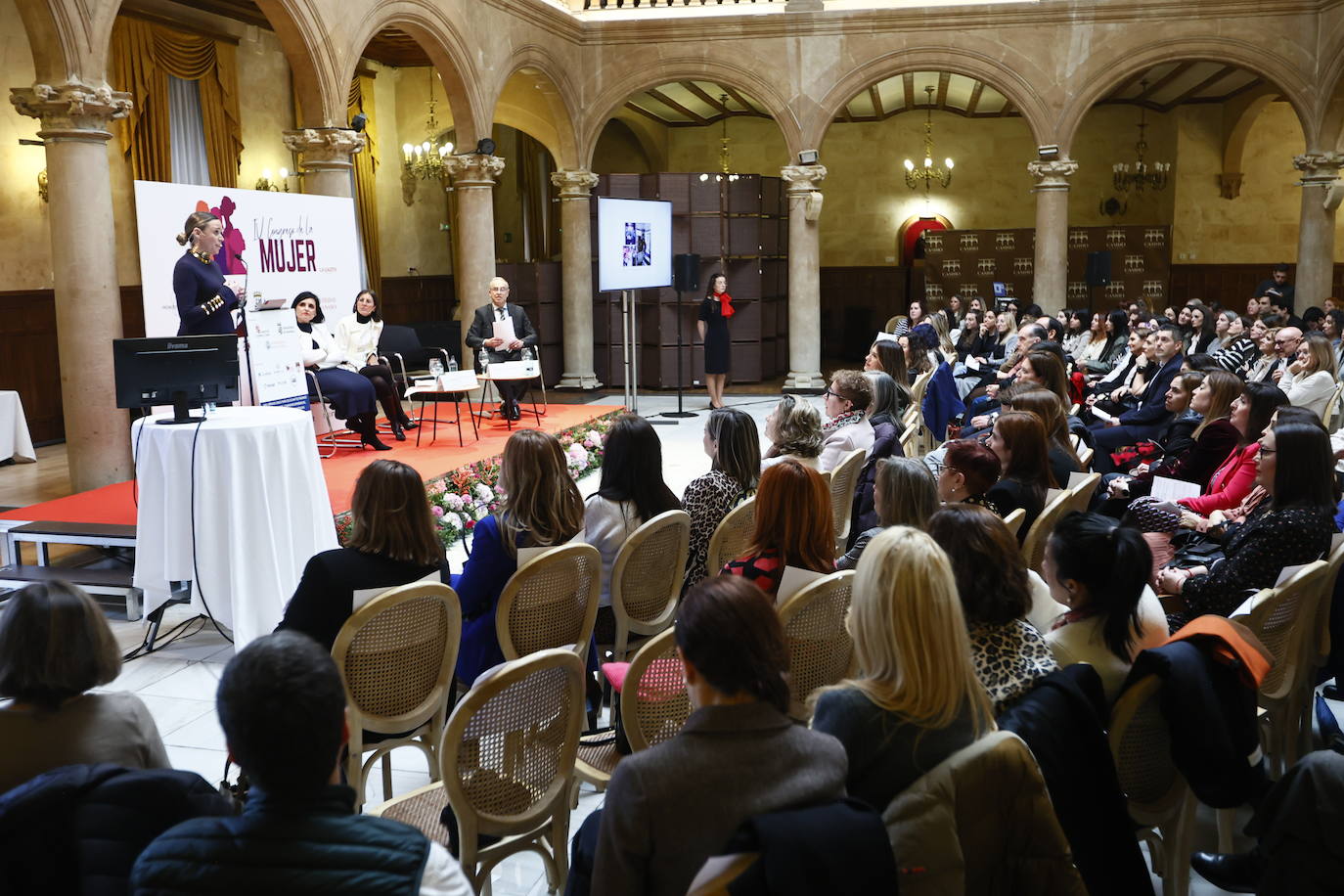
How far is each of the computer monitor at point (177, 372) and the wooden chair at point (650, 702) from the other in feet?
9.74

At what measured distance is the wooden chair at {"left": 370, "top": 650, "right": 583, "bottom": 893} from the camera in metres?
2.13

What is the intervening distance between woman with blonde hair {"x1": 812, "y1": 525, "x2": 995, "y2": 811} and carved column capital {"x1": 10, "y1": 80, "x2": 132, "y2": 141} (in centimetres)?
652

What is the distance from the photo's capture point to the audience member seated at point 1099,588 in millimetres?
2346

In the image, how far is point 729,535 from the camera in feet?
12.4

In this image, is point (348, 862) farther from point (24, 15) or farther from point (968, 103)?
point (968, 103)

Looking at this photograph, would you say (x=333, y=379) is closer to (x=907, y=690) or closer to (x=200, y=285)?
(x=200, y=285)

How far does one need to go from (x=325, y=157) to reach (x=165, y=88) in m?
2.92

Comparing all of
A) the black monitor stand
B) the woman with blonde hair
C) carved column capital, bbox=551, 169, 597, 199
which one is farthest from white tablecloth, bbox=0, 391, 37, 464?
the woman with blonde hair

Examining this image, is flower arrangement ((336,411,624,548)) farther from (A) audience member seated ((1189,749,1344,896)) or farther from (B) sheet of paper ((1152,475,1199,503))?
(A) audience member seated ((1189,749,1344,896))

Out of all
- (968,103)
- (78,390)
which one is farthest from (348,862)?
(968,103)

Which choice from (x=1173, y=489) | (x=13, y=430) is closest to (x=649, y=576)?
(x=1173, y=489)

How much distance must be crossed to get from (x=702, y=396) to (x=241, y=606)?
32.3 feet

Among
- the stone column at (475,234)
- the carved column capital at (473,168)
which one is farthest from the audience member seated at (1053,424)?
the carved column capital at (473,168)

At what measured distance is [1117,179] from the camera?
1791 centimetres
